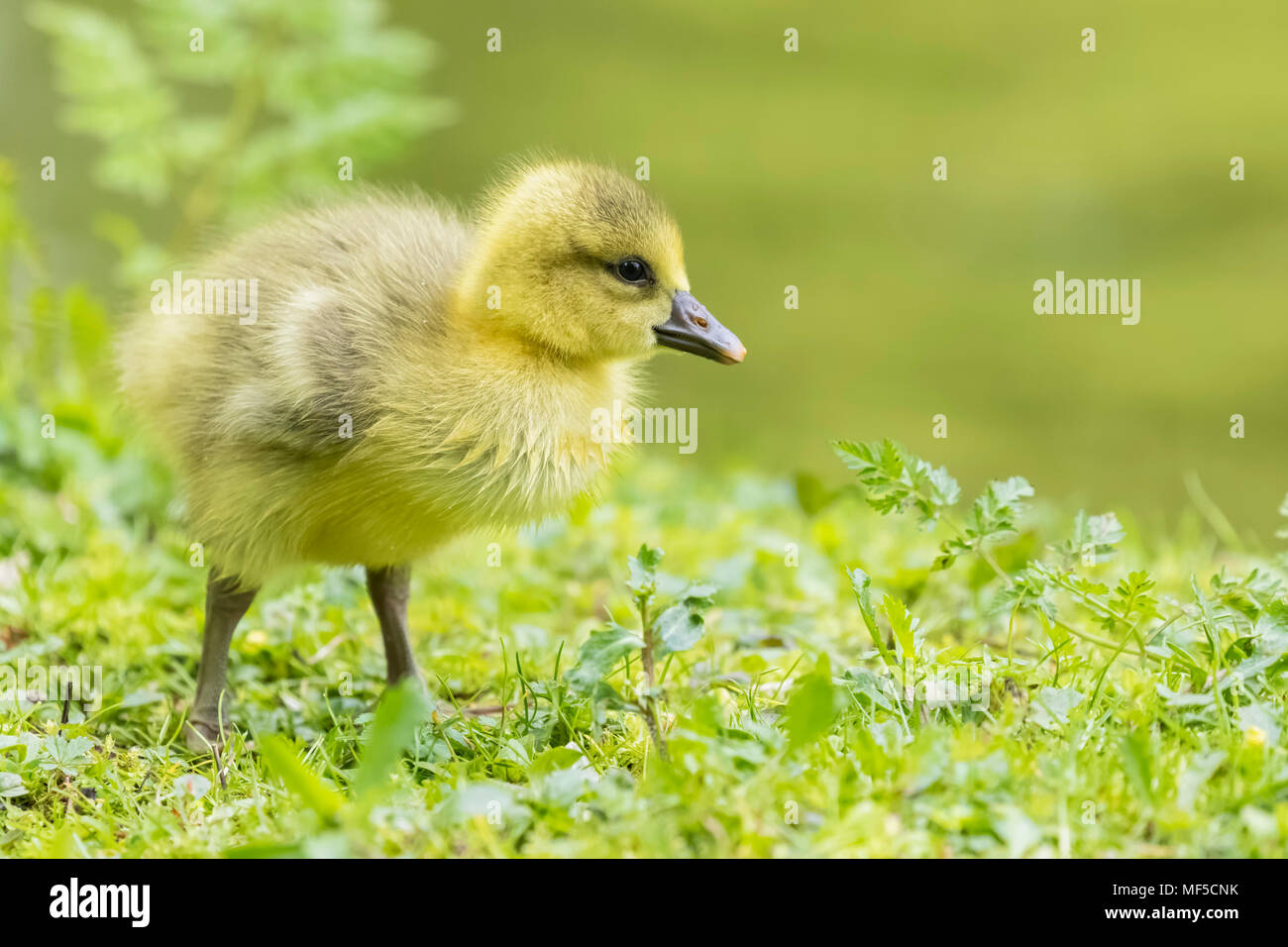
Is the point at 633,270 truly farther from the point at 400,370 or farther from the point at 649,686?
the point at 649,686

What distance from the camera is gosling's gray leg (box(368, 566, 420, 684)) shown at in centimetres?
325

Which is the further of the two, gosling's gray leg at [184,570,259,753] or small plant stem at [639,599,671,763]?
gosling's gray leg at [184,570,259,753]

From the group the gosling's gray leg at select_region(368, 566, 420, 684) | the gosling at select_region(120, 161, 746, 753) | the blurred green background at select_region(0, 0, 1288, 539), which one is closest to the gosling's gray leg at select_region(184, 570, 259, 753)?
the gosling at select_region(120, 161, 746, 753)

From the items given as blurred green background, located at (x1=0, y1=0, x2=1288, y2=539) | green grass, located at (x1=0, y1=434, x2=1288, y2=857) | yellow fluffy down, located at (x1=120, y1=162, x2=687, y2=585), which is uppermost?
blurred green background, located at (x1=0, y1=0, x2=1288, y2=539)

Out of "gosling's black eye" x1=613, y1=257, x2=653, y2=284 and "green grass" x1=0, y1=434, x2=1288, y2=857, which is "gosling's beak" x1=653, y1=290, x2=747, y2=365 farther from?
"green grass" x1=0, y1=434, x2=1288, y2=857

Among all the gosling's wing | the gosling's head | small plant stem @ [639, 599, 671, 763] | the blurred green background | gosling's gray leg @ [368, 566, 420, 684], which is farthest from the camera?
the blurred green background

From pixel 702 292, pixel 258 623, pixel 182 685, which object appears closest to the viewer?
pixel 182 685

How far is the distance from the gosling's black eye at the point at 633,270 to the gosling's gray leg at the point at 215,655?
1.12m

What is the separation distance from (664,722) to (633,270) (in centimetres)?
100

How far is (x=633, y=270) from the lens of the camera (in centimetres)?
299

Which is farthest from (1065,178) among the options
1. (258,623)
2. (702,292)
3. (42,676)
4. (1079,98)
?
(42,676)
